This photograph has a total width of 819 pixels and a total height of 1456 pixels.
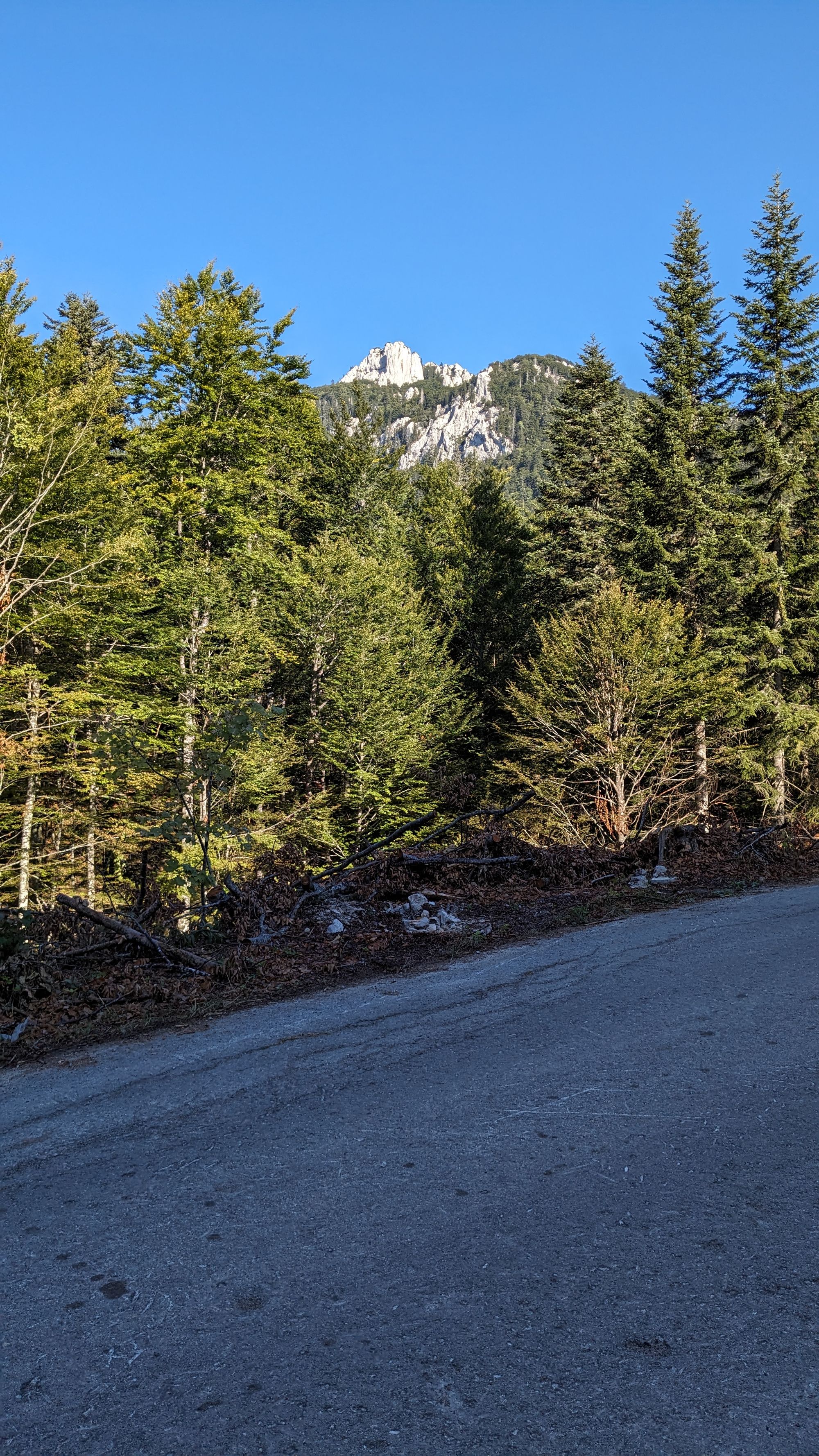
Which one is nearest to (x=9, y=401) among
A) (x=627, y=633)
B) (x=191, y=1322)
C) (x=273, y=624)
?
(x=273, y=624)

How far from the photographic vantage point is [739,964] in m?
5.59

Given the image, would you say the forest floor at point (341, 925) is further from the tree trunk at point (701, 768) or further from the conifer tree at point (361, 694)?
the conifer tree at point (361, 694)

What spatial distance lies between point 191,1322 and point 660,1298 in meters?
1.31

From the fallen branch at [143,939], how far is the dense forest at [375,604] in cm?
684

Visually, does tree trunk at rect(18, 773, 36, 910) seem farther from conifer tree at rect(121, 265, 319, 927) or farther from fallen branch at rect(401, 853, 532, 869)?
fallen branch at rect(401, 853, 532, 869)

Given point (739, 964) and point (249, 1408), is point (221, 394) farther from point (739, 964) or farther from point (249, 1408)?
point (249, 1408)

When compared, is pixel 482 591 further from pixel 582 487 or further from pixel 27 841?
pixel 27 841

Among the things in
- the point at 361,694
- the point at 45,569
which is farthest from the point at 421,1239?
the point at 361,694

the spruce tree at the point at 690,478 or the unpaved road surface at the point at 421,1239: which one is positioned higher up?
the spruce tree at the point at 690,478

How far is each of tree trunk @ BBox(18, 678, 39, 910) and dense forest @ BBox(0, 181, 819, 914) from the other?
0.09 metres

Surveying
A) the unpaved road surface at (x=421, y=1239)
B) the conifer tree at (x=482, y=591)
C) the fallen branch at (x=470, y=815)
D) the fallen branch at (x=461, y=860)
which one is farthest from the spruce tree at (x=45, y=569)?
the conifer tree at (x=482, y=591)

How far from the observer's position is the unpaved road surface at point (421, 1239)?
6.21 ft

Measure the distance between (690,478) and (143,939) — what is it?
2404cm

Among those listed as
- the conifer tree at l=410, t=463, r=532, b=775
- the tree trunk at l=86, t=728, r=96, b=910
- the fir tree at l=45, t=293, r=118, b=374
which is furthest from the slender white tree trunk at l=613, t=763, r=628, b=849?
the fir tree at l=45, t=293, r=118, b=374
